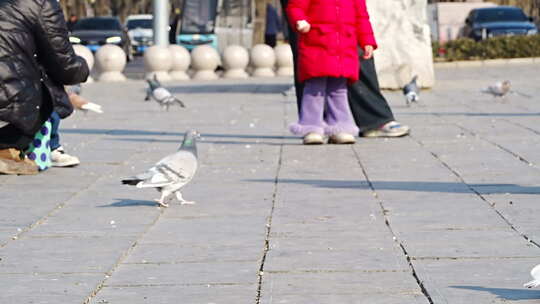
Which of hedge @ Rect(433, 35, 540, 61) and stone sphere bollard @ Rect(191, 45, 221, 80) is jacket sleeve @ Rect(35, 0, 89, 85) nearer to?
stone sphere bollard @ Rect(191, 45, 221, 80)

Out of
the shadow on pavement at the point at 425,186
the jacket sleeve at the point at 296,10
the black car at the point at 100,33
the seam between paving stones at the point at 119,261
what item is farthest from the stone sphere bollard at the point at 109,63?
the seam between paving stones at the point at 119,261

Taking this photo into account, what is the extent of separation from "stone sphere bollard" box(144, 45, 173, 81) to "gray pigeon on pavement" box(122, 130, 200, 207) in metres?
18.7

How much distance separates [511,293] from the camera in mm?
5152

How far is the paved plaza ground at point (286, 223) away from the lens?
17.7ft

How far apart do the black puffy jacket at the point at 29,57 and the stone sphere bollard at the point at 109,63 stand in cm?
1709

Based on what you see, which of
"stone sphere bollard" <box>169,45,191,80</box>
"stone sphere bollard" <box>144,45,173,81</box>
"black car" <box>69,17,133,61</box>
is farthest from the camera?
"black car" <box>69,17,133,61</box>

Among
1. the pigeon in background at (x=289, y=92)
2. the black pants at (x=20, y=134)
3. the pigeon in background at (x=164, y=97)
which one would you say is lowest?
the pigeon in background at (x=289, y=92)

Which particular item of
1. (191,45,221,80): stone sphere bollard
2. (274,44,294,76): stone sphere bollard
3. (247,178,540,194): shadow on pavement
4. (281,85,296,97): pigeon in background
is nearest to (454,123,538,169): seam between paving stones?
(247,178,540,194): shadow on pavement

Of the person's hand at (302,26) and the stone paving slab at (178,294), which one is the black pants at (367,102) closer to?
the person's hand at (302,26)

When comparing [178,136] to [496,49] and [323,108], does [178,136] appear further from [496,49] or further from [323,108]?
[496,49]

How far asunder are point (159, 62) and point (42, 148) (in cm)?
1687

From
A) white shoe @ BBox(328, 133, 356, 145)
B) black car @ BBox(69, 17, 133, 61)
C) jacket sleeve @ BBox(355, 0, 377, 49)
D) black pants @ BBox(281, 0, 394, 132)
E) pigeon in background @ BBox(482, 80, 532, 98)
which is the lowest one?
black car @ BBox(69, 17, 133, 61)

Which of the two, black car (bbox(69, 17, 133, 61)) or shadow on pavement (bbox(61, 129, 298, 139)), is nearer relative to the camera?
shadow on pavement (bbox(61, 129, 298, 139))

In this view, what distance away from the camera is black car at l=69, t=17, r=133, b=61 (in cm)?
3859
